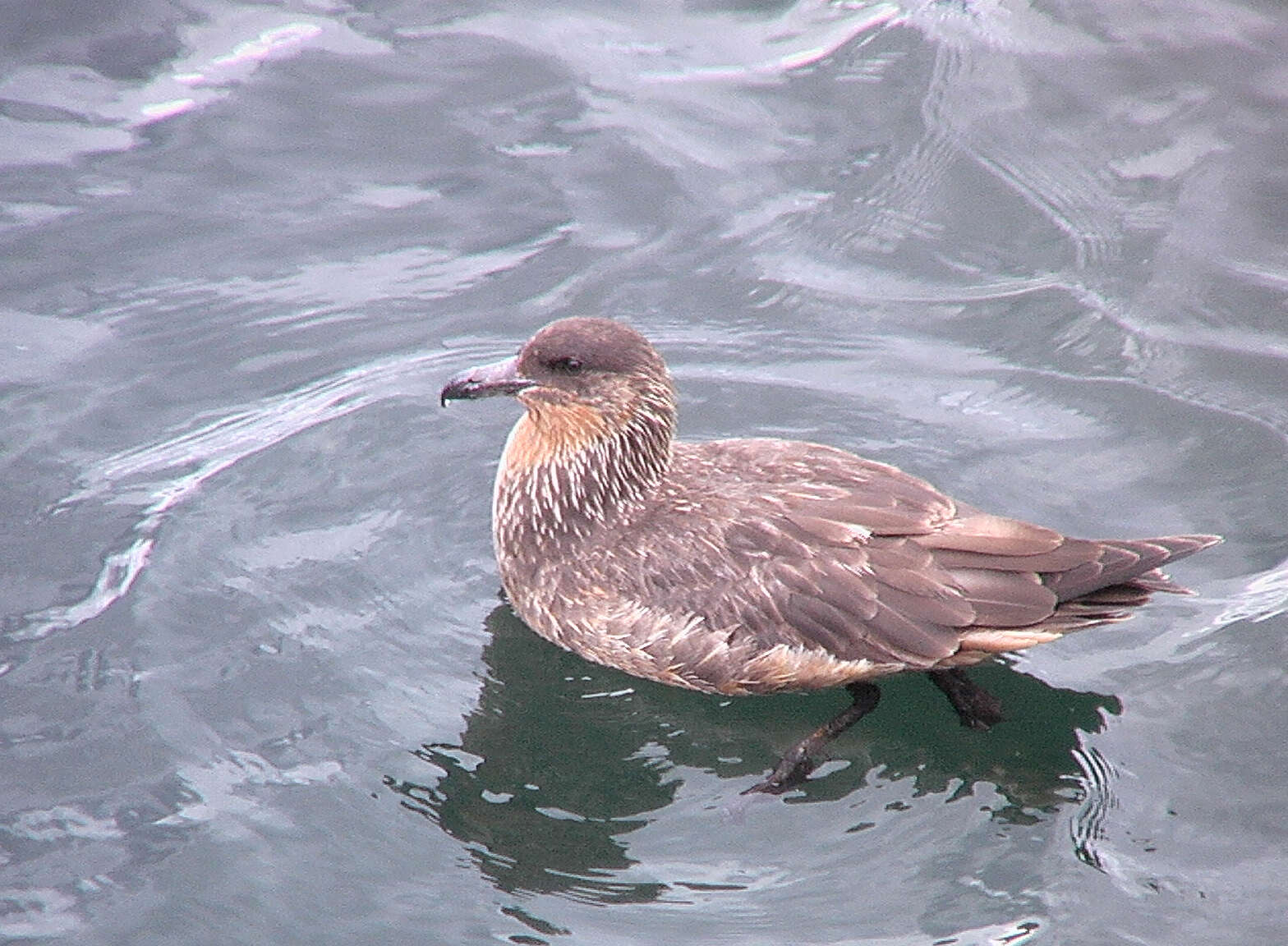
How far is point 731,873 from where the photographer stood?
227 inches

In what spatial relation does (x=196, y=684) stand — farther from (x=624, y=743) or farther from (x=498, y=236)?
(x=498, y=236)

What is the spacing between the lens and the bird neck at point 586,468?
269 inches

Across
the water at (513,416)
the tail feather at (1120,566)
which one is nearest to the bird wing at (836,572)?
the tail feather at (1120,566)

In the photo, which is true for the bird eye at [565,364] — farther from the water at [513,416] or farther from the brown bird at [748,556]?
the water at [513,416]

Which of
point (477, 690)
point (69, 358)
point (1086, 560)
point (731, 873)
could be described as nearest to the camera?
point (731, 873)

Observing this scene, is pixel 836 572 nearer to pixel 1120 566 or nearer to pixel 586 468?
pixel 1120 566

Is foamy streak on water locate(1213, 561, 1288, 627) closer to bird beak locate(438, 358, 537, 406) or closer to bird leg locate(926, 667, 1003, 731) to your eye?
bird leg locate(926, 667, 1003, 731)

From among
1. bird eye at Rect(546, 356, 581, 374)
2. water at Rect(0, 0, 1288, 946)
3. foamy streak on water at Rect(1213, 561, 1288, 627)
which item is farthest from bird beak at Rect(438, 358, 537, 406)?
foamy streak on water at Rect(1213, 561, 1288, 627)

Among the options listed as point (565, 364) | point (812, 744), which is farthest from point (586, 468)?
point (812, 744)

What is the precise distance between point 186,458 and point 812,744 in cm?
339

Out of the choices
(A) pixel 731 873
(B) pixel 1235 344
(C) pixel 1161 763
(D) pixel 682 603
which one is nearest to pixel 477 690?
(D) pixel 682 603

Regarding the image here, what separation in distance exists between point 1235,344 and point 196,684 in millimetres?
5626

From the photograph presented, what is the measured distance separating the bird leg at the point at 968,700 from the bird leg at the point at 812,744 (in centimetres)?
30

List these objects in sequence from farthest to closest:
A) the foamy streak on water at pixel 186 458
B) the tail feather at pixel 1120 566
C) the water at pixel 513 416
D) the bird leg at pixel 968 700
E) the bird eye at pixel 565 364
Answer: the foamy streak on water at pixel 186 458 → the bird eye at pixel 565 364 → the bird leg at pixel 968 700 → the tail feather at pixel 1120 566 → the water at pixel 513 416
